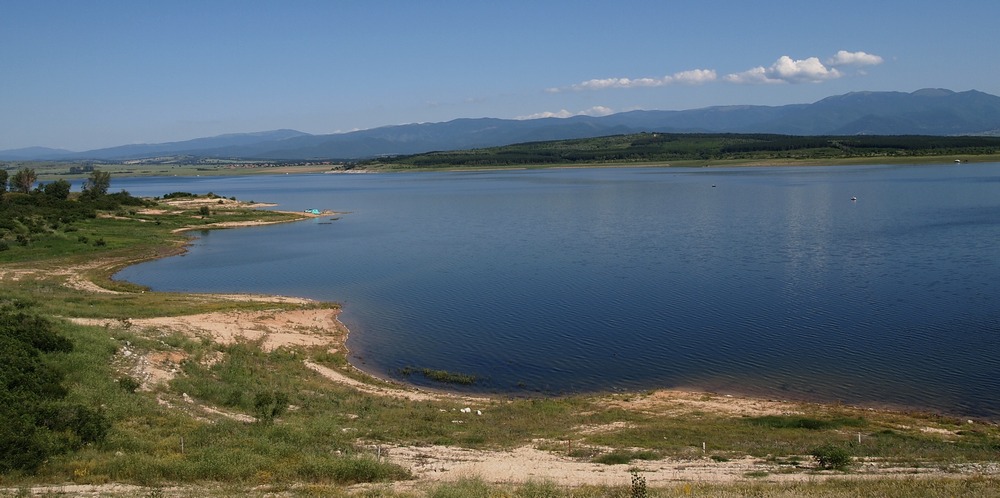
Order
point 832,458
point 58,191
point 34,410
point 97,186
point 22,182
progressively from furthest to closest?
point 97,186, point 22,182, point 58,191, point 832,458, point 34,410

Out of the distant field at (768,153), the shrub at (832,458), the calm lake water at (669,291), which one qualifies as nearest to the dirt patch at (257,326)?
the calm lake water at (669,291)

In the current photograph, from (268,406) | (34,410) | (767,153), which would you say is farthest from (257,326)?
(767,153)

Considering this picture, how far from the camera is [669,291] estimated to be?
105 ft

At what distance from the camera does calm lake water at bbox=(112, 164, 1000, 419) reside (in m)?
21.2

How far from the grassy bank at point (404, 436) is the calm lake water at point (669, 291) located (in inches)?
104

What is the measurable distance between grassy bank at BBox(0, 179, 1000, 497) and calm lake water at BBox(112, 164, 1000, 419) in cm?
263

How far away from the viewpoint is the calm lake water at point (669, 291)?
21172mm

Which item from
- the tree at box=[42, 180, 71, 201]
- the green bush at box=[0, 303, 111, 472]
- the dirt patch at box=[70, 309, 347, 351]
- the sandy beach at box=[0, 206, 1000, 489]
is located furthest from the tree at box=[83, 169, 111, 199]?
the green bush at box=[0, 303, 111, 472]

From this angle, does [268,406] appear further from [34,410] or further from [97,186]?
[97,186]

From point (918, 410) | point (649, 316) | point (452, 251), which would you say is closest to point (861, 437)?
point (918, 410)

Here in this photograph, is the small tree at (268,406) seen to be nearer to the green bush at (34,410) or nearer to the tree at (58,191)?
the green bush at (34,410)

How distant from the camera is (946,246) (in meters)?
40.7

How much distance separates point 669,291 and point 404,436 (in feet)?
64.7

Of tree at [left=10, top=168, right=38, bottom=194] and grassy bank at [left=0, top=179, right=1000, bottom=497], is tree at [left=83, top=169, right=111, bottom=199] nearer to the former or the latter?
tree at [left=10, top=168, right=38, bottom=194]
